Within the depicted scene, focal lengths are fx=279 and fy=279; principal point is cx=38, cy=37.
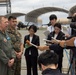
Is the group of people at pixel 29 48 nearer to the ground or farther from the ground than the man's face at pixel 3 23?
nearer to the ground

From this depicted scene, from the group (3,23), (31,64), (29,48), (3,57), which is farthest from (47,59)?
(31,64)

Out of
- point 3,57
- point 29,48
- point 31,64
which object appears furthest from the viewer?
point 31,64

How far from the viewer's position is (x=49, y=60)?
2.54m

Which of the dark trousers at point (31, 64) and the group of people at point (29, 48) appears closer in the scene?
the group of people at point (29, 48)

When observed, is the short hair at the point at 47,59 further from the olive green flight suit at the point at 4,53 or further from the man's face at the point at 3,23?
the man's face at the point at 3,23

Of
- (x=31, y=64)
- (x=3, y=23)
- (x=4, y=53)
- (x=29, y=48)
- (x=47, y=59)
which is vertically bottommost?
(x=31, y=64)

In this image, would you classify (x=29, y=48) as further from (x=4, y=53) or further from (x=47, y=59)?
Result: (x=47, y=59)

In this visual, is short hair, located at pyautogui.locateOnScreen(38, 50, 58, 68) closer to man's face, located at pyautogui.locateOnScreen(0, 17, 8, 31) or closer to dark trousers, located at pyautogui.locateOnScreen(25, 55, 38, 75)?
man's face, located at pyautogui.locateOnScreen(0, 17, 8, 31)

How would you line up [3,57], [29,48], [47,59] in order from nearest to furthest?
1. [47,59]
2. [3,57]
3. [29,48]

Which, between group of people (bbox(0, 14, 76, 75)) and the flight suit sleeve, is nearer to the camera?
group of people (bbox(0, 14, 76, 75))

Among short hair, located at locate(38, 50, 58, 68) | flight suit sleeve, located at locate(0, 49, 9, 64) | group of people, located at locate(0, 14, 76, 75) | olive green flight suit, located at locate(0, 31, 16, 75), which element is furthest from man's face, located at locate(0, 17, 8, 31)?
short hair, located at locate(38, 50, 58, 68)

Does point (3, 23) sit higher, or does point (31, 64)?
point (3, 23)

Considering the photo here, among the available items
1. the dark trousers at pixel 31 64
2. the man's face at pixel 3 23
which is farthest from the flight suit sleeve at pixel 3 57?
the dark trousers at pixel 31 64

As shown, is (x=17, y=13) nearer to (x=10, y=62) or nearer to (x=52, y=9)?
(x=52, y=9)
